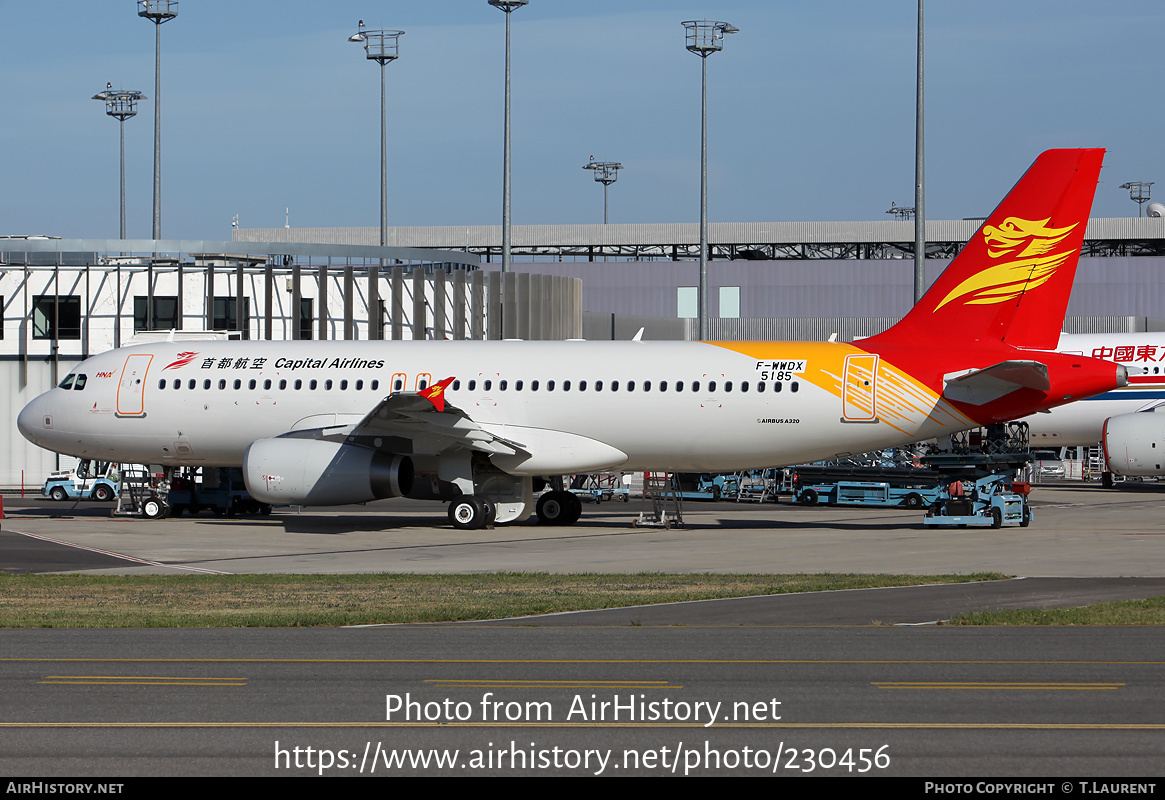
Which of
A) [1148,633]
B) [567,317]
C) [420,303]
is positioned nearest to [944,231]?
[567,317]

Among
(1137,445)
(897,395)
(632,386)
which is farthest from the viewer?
(1137,445)

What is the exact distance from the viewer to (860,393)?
2866cm

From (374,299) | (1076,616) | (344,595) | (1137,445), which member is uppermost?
(374,299)

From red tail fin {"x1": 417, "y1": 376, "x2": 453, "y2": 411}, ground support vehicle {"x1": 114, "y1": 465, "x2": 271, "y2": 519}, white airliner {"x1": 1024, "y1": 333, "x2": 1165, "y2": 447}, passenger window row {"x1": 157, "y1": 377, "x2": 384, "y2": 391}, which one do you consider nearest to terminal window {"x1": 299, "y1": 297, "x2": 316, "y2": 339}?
ground support vehicle {"x1": 114, "y1": 465, "x2": 271, "y2": 519}

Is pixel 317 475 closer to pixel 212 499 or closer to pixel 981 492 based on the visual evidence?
pixel 212 499

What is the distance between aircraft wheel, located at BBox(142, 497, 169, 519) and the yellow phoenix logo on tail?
66.3 feet

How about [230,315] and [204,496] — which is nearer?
[204,496]

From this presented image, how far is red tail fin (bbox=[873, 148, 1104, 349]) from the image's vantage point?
27.9 meters

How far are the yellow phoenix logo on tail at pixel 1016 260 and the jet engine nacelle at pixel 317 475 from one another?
13.2m

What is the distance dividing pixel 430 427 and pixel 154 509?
8786 millimetres

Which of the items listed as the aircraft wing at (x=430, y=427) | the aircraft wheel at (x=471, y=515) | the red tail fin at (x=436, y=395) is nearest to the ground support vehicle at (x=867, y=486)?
the aircraft wing at (x=430, y=427)

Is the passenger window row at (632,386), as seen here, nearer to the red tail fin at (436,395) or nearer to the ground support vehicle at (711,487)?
the red tail fin at (436,395)

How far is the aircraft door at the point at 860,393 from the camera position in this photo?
28.6 metres

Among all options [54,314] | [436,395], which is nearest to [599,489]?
[436,395]
